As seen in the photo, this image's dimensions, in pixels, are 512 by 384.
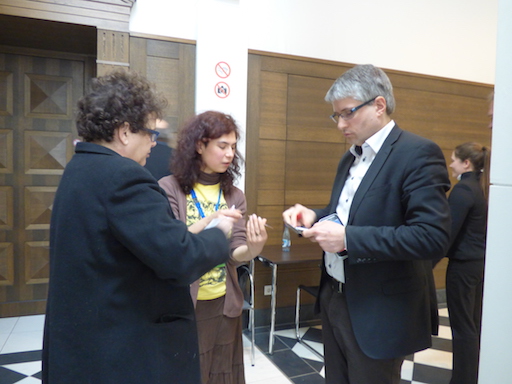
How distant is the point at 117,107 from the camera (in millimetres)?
1064

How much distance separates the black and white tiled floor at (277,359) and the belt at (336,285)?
4.82 feet

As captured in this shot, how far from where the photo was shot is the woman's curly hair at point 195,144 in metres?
1.73

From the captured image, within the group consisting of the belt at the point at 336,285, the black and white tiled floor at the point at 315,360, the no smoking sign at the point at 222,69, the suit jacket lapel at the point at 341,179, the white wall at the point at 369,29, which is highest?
the white wall at the point at 369,29

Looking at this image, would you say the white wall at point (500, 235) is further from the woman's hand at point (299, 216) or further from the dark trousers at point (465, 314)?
the dark trousers at point (465, 314)

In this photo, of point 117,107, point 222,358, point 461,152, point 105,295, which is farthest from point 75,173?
point 461,152

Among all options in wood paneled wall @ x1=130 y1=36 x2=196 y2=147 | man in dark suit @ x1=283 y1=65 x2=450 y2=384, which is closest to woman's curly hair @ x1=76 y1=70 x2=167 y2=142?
man in dark suit @ x1=283 y1=65 x2=450 y2=384

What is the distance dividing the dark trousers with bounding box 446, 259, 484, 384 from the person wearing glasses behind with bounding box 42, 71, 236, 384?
6.60ft

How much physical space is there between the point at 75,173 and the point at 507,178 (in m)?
1.04

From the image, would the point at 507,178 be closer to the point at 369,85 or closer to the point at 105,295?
the point at 369,85

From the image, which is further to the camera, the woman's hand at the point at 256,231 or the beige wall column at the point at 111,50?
the beige wall column at the point at 111,50

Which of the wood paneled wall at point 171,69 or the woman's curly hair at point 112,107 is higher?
the wood paneled wall at point 171,69

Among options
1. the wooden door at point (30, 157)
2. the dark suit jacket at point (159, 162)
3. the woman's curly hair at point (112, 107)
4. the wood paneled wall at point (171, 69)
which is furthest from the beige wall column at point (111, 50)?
the woman's curly hair at point (112, 107)

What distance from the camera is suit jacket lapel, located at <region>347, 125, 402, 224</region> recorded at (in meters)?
1.37

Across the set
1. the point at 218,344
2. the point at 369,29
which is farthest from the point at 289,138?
the point at 218,344
